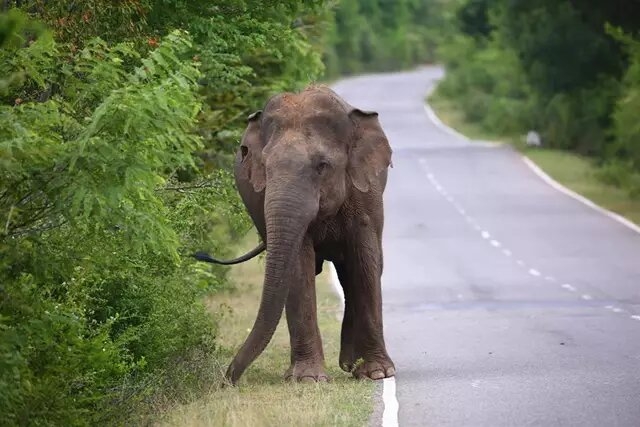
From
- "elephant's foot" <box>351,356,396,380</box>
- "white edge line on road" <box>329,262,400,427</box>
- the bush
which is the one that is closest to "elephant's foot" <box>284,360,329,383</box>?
"elephant's foot" <box>351,356,396,380</box>

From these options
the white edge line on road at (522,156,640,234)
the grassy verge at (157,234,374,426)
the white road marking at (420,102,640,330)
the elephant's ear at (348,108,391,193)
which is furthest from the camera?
the white edge line on road at (522,156,640,234)

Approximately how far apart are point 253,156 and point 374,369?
2178mm

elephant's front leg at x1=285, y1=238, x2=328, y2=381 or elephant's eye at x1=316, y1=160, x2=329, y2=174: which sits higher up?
elephant's eye at x1=316, y1=160, x2=329, y2=174

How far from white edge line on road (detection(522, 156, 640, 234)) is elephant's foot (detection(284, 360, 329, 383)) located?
65.7 feet

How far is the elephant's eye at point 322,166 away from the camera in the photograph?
14391 mm

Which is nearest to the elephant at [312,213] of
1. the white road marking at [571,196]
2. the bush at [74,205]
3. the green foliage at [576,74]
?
the bush at [74,205]

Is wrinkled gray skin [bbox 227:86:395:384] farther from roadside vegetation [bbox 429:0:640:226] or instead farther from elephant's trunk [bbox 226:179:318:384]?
roadside vegetation [bbox 429:0:640:226]

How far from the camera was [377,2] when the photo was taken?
139 meters

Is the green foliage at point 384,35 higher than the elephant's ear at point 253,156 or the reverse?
the reverse

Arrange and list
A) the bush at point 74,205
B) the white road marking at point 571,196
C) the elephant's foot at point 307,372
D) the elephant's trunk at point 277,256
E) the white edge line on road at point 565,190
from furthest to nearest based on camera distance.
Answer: the white edge line on road at point 565,190 < the white road marking at point 571,196 < the elephant's foot at point 307,372 < the elephant's trunk at point 277,256 < the bush at point 74,205

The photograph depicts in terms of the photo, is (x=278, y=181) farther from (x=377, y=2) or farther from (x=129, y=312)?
(x=377, y=2)

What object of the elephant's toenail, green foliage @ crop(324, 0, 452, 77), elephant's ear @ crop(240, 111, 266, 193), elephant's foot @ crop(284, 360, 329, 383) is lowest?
green foliage @ crop(324, 0, 452, 77)

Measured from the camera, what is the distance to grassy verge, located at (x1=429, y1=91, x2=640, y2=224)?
3991 centimetres

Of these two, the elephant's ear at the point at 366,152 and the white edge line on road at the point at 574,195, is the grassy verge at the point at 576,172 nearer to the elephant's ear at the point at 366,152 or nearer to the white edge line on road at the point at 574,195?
the white edge line on road at the point at 574,195
